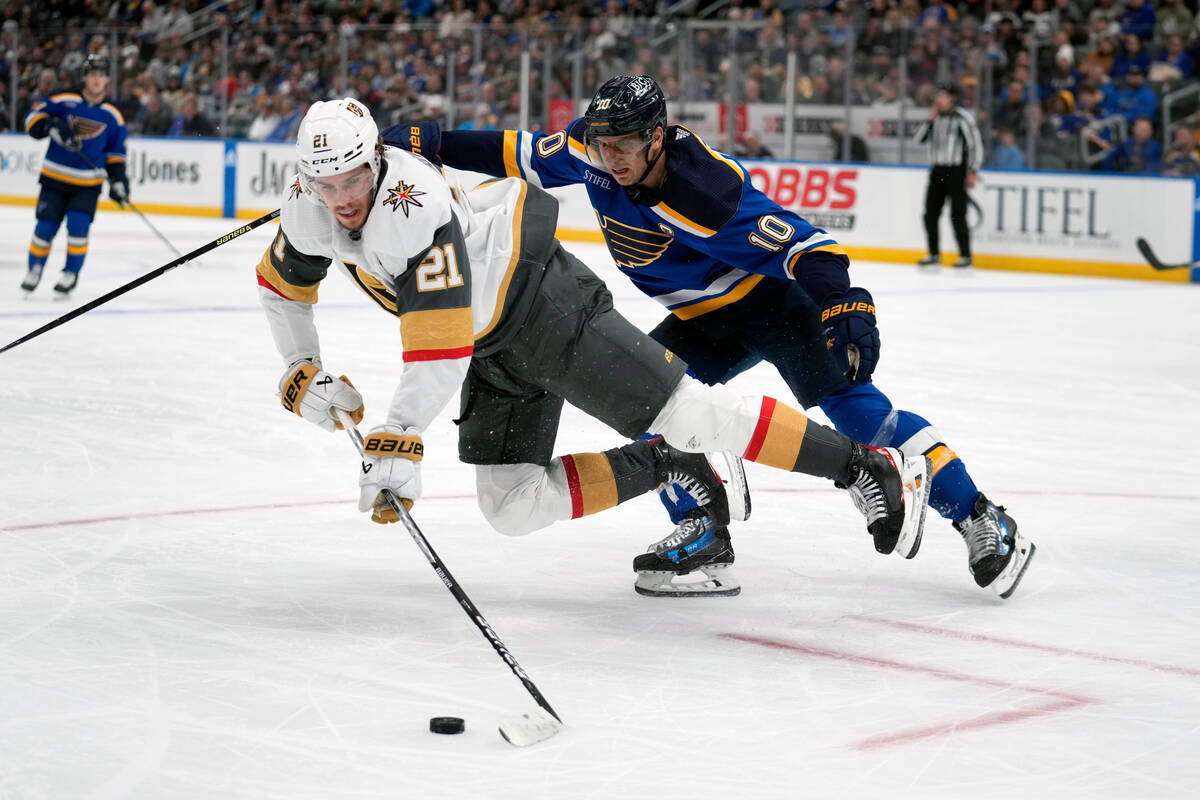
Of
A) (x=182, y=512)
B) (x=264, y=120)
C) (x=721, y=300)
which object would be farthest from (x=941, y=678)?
(x=264, y=120)

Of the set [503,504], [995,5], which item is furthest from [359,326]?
[995,5]

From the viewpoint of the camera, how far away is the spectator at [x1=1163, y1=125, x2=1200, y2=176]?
1095 centimetres

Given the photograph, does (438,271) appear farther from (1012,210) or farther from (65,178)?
(1012,210)

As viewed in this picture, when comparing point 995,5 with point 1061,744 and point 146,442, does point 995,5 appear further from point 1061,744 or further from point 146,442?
point 1061,744

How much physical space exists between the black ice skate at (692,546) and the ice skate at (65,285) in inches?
242

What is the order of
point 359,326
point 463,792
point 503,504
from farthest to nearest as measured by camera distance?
point 359,326 < point 503,504 < point 463,792

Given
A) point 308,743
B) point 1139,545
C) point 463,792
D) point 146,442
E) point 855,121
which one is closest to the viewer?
point 463,792

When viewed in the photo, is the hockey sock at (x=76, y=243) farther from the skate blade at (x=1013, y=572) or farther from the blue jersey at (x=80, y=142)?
the skate blade at (x=1013, y=572)

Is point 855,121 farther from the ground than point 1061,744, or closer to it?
farther from the ground

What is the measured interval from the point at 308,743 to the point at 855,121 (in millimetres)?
10760

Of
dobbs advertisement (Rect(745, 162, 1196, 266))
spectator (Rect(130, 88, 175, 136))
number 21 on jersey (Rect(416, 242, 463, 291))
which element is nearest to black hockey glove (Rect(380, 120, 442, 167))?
number 21 on jersey (Rect(416, 242, 463, 291))

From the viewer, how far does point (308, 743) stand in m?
2.32

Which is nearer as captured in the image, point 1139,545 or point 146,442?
point 1139,545

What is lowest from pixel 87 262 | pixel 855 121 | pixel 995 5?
pixel 87 262
